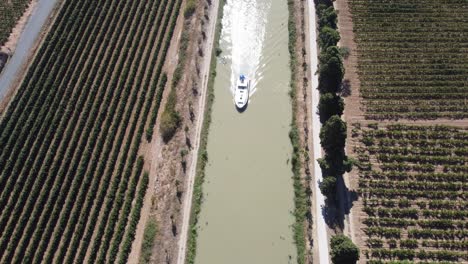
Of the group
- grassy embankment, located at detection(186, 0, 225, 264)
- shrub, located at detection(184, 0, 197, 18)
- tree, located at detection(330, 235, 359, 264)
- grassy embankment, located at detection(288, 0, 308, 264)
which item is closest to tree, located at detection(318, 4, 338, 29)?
grassy embankment, located at detection(288, 0, 308, 264)

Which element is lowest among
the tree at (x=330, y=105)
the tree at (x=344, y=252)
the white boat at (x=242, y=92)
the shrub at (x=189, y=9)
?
the tree at (x=344, y=252)

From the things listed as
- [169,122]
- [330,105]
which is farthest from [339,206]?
[169,122]

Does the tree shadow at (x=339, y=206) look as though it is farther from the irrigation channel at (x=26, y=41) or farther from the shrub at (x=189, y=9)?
the irrigation channel at (x=26, y=41)

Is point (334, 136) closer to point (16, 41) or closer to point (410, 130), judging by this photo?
point (410, 130)

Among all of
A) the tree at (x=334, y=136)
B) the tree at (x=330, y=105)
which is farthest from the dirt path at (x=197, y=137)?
the tree at (x=334, y=136)

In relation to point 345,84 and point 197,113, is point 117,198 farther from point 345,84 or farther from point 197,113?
point 345,84

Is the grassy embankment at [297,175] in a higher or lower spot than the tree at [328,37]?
lower

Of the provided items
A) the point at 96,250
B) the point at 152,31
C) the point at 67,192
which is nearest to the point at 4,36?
the point at 152,31
